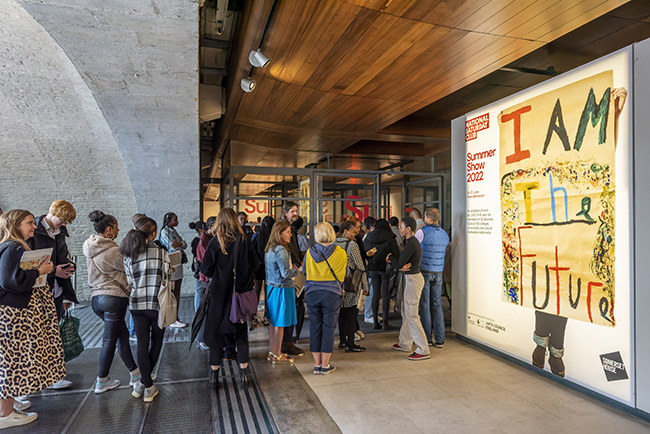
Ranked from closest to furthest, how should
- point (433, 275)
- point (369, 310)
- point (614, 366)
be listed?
point (614, 366), point (433, 275), point (369, 310)

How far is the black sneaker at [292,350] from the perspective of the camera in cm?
494

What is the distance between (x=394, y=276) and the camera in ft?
21.1

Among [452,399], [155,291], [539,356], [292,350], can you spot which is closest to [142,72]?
[155,291]

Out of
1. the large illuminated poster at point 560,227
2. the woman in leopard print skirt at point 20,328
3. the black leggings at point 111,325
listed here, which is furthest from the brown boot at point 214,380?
the large illuminated poster at point 560,227

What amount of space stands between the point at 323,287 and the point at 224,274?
40.2 inches

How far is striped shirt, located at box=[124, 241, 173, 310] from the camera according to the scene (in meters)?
3.58

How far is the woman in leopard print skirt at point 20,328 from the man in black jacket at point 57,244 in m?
0.54

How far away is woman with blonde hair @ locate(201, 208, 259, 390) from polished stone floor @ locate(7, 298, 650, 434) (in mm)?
580

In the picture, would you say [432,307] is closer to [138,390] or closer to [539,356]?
[539,356]

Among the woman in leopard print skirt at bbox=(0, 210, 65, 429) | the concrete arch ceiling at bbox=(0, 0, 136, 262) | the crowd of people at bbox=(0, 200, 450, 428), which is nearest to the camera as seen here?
the woman in leopard print skirt at bbox=(0, 210, 65, 429)

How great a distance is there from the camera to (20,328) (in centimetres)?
316

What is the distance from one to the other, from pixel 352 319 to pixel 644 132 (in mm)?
3499

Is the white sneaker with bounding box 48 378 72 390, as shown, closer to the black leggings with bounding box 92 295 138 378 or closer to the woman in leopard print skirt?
the black leggings with bounding box 92 295 138 378

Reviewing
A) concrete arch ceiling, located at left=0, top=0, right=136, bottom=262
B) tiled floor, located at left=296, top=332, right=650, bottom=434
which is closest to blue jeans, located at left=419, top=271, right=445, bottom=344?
tiled floor, located at left=296, top=332, right=650, bottom=434
